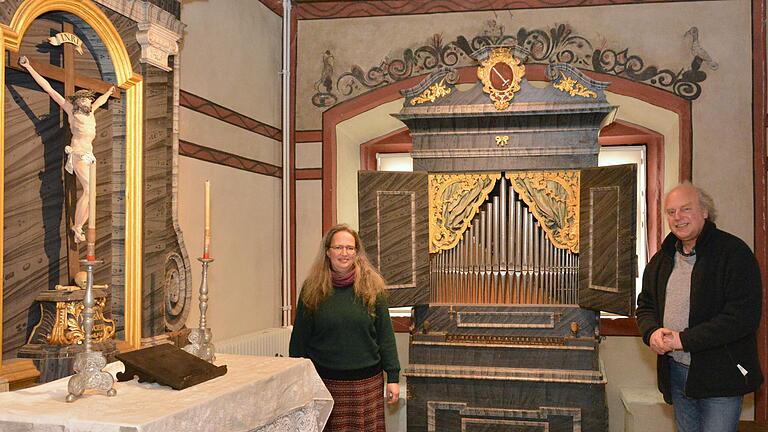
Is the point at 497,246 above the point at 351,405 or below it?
above

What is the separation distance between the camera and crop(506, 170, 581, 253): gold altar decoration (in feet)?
18.5

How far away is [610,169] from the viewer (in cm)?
530

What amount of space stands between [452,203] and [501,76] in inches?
38.1

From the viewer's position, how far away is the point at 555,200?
568 cm

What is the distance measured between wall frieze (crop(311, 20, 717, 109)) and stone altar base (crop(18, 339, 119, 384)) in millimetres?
3844

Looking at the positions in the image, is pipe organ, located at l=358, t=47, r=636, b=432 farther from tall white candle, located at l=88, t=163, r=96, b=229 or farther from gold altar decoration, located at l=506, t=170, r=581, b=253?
tall white candle, located at l=88, t=163, r=96, b=229

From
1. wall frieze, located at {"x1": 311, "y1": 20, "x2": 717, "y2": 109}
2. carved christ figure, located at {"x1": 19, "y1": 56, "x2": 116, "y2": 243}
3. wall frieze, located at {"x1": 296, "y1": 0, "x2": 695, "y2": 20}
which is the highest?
wall frieze, located at {"x1": 296, "y1": 0, "x2": 695, "y2": 20}

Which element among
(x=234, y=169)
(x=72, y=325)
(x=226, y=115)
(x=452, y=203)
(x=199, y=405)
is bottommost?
(x=199, y=405)

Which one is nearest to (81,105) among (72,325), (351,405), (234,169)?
(72,325)

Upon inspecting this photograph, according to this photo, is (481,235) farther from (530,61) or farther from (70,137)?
(70,137)

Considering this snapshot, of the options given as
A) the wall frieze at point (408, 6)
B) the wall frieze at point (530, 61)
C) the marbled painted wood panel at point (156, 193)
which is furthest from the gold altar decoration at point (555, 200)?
the marbled painted wood panel at point (156, 193)

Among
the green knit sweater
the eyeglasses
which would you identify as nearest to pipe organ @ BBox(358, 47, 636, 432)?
the green knit sweater

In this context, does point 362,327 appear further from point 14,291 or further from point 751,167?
point 751,167

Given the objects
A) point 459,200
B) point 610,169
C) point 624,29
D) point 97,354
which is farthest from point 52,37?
point 624,29
